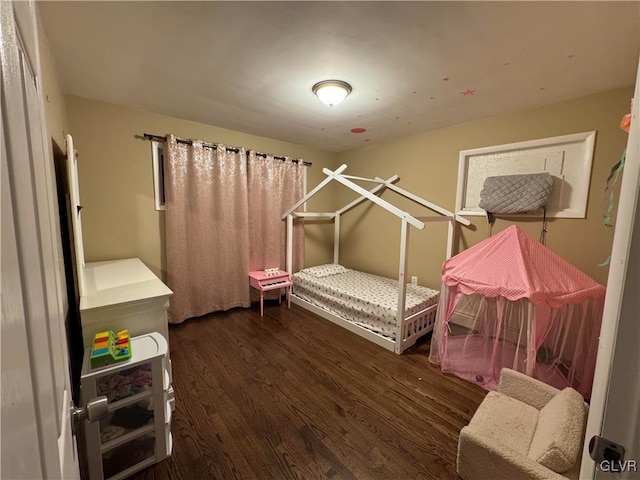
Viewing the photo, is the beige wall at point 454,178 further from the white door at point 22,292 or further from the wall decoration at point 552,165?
the white door at point 22,292

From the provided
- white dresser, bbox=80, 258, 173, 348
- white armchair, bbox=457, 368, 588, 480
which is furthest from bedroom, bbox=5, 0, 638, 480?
white armchair, bbox=457, 368, 588, 480

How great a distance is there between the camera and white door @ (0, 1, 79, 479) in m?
0.26

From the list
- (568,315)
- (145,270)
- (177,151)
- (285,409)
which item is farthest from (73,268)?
(568,315)

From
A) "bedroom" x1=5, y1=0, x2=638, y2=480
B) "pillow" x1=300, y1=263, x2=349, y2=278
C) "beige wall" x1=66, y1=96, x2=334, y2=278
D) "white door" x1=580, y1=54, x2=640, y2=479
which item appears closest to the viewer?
"white door" x1=580, y1=54, x2=640, y2=479

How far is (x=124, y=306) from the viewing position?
1.44 meters

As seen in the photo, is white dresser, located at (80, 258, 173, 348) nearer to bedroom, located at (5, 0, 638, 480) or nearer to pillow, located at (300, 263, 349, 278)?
bedroom, located at (5, 0, 638, 480)

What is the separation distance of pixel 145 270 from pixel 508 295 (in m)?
2.75

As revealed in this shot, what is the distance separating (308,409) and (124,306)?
4.27 feet

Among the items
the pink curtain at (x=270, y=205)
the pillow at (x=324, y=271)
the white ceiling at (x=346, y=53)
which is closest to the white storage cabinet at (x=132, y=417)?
the white ceiling at (x=346, y=53)

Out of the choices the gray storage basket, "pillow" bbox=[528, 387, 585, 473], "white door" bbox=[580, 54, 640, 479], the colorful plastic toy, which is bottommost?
"pillow" bbox=[528, 387, 585, 473]

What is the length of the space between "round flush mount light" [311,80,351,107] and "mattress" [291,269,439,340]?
1.91 meters

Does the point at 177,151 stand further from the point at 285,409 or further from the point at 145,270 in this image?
the point at 285,409

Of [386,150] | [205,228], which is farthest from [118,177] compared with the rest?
[386,150]

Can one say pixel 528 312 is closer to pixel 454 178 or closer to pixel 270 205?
pixel 454 178
